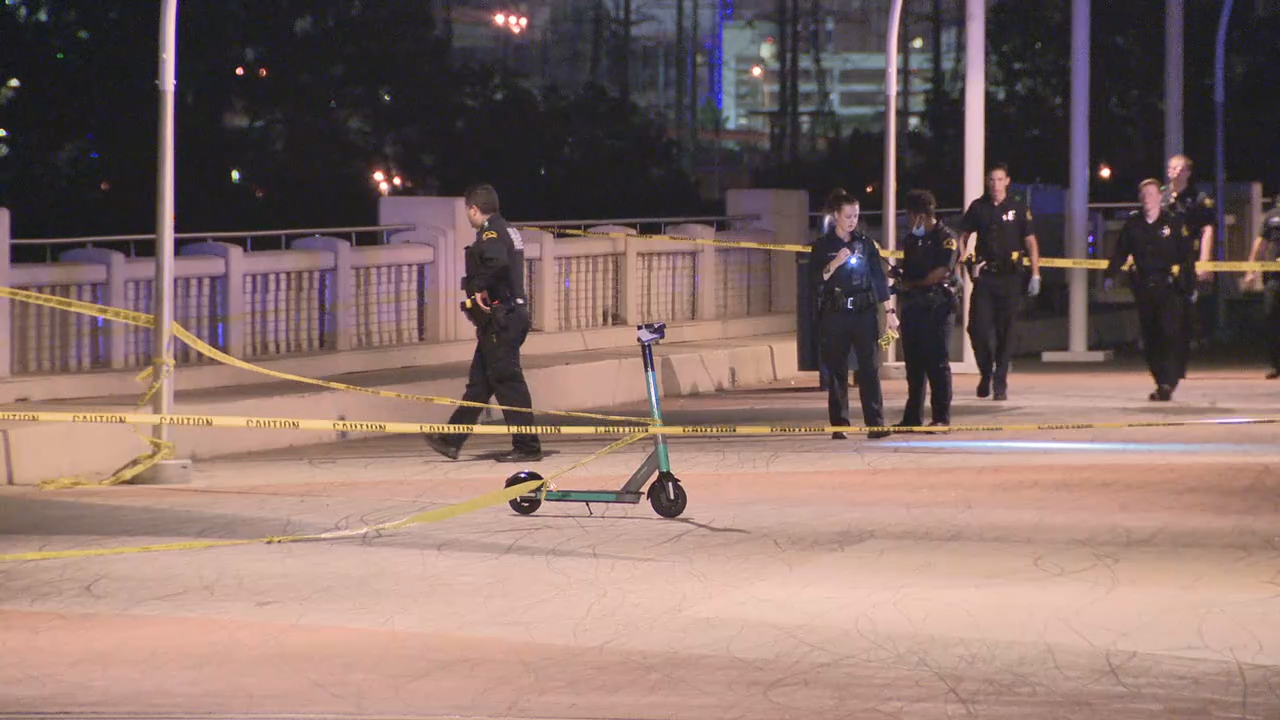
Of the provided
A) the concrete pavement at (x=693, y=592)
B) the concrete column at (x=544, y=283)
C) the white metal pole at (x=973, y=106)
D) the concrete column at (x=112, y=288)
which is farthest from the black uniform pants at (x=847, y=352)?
the white metal pole at (x=973, y=106)

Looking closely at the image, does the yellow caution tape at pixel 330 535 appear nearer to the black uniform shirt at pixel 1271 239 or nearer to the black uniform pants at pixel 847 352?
the black uniform pants at pixel 847 352

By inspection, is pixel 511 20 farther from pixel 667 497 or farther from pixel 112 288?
pixel 667 497

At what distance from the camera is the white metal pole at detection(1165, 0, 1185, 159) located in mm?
25094

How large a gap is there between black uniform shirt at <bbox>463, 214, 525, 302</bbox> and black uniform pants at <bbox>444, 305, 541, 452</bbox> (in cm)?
13

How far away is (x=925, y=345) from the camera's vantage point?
14414 mm

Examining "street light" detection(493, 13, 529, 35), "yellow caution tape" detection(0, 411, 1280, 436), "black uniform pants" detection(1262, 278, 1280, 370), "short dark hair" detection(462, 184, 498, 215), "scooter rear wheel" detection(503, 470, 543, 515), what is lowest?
"scooter rear wheel" detection(503, 470, 543, 515)

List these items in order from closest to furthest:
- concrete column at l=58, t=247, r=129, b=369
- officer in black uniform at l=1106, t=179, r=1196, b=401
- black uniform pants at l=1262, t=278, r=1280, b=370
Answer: concrete column at l=58, t=247, r=129, b=369, officer in black uniform at l=1106, t=179, r=1196, b=401, black uniform pants at l=1262, t=278, r=1280, b=370

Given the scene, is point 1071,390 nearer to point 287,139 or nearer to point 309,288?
point 309,288

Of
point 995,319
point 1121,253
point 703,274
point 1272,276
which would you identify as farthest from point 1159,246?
point 703,274

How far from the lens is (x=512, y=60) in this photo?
190ft

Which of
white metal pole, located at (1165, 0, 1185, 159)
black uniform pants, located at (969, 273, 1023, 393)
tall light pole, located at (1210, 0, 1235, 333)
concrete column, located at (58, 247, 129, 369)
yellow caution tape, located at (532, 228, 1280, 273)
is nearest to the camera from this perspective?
concrete column, located at (58, 247, 129, 369)

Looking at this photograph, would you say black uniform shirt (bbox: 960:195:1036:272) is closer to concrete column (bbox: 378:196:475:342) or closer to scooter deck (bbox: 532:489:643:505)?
concrete column (bbox: 378:196:475:342)

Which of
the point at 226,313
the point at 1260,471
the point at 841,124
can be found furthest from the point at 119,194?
the point at 841,124

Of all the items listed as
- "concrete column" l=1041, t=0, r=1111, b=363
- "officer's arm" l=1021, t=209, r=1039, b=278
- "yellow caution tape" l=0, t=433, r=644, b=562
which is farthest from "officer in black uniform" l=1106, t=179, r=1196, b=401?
"yellow caution tape" l=0, t=433, r=644, b=562
